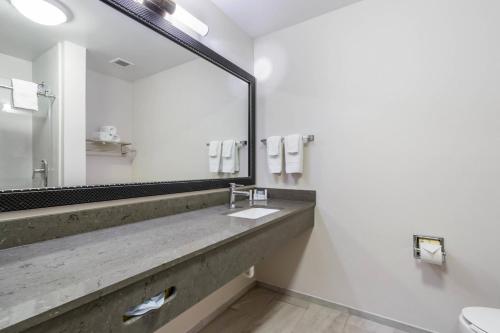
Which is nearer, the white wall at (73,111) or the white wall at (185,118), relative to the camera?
the white wall at (73,111)

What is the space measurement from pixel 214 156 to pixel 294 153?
65 centimetres

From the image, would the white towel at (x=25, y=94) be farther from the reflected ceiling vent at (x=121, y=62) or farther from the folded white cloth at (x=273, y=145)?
the folded white cloth at (x=273, y=145)

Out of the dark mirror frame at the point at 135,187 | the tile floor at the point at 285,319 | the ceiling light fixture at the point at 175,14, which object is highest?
the ceiling light fixture at the point at 175,14

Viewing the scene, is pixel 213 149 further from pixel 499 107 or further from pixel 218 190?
pixel 499 107

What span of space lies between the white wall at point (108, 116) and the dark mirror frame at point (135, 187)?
0.20 feet

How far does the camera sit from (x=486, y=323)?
1083 millimetres

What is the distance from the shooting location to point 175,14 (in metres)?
1.43

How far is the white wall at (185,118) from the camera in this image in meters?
1.39

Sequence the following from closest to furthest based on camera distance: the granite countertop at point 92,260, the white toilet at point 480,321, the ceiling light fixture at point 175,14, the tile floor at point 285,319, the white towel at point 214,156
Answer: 1. the granite countertop at point 92,260
2. the white toilet at point 480,321
3. the ceiling light fixture at point 175,14
4. the tile floor at point 285,319
5. the white towel at point 214,156

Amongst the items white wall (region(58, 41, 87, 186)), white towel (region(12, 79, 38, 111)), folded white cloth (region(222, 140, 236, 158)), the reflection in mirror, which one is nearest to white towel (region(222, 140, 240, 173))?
folded white cloth (region(222, 140, 236, 158))

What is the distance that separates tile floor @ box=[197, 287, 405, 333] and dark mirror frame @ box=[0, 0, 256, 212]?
3.21 ft

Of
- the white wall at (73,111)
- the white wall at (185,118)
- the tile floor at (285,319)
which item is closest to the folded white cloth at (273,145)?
the white wall at (185,118)

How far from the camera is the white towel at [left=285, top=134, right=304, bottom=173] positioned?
1.92 meters

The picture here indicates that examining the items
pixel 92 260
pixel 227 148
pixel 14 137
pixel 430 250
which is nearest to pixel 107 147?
pixel 14 137
